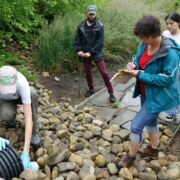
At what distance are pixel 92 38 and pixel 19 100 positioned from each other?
2049 millimetres

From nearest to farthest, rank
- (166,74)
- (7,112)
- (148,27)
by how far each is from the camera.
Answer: (148,27) < (166,74) < (7,112)

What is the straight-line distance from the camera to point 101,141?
4676 millimetres

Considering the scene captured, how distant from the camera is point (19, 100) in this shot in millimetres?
4230

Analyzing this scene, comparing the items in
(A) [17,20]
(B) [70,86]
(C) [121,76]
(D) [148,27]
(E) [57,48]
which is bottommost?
(B) [70,86]

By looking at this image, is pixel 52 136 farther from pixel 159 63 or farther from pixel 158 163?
pixel 159 63

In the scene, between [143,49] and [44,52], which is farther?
[44,52]

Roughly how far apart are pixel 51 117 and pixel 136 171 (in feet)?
5.09

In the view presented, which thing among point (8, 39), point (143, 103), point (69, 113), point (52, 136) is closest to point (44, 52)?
point (8, 39)

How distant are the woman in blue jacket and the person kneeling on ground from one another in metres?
0.98

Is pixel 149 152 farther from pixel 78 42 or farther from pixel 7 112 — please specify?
pixel 78 42

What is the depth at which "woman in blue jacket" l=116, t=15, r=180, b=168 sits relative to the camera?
3.43 m

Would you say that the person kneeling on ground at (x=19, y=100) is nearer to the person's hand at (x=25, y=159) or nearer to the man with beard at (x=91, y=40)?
the person's hand at (x=25, y=159)

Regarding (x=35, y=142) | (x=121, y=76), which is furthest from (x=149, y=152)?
(x=35, y=142)

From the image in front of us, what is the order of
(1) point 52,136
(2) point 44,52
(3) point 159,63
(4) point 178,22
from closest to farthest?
(3) point 159,63 < (1) point 52,136 < (4) point 178,22 < (2) point 44,52
